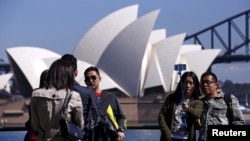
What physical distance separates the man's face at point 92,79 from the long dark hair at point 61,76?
712mm

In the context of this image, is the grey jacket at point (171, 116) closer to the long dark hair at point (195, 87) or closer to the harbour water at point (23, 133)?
the long dark hair at point (195, 87)

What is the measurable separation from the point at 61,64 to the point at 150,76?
31365 mm

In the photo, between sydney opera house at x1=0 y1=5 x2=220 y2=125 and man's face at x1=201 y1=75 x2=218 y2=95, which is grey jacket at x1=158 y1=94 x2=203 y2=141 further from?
sydney opera house at x1=0 y1=5 x2=220 y2=125

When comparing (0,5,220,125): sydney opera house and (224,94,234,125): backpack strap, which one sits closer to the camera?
(224,94,234,125): backpack strap

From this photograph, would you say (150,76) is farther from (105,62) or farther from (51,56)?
(51,56)

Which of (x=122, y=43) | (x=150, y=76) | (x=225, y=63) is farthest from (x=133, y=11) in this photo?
(x=225, y=63)

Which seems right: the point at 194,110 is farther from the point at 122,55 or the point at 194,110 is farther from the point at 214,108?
the point at 122,55

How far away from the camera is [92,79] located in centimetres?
358

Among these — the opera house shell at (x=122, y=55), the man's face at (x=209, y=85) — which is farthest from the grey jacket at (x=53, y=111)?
the opera house shell at (x=122, y=55)

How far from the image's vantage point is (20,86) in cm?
3416

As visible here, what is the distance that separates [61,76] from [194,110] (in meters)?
0.93

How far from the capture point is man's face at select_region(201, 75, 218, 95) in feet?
11.1

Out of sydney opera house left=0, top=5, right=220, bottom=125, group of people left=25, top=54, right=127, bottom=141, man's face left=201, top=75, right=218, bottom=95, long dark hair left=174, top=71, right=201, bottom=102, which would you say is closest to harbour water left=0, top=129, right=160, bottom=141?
long dark hair left=174, top=71, right=201, bottom=102

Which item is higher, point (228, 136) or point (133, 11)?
point (133, 11)
